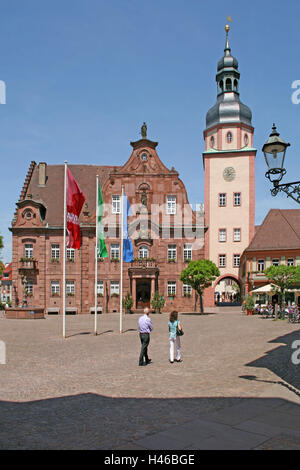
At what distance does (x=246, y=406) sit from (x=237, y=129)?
4808 cm

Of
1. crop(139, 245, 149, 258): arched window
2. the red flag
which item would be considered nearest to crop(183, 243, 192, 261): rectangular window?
crop(139, 245, 149, 258): arched window

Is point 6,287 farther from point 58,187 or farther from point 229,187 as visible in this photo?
point 229,187

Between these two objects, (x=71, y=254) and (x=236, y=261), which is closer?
(x=71, y=254)

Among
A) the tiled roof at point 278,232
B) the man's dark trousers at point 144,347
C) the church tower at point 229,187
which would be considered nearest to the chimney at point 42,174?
the church tower at point 229,187

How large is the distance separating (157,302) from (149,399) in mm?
33666

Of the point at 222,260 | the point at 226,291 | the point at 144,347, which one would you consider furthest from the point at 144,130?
the point at 226,291

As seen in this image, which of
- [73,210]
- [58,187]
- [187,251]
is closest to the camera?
[73,210]

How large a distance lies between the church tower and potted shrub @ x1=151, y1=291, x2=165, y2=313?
32.3ft

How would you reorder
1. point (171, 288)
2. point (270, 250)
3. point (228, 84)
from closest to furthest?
point (171, 288)
point (270, 250)
point (228, 84)

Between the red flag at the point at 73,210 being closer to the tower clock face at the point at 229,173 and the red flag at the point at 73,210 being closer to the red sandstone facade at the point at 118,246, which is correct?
the red sandstone facade at the point at 118,246

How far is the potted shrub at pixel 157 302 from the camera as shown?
4191cm

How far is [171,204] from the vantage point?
4462cm
